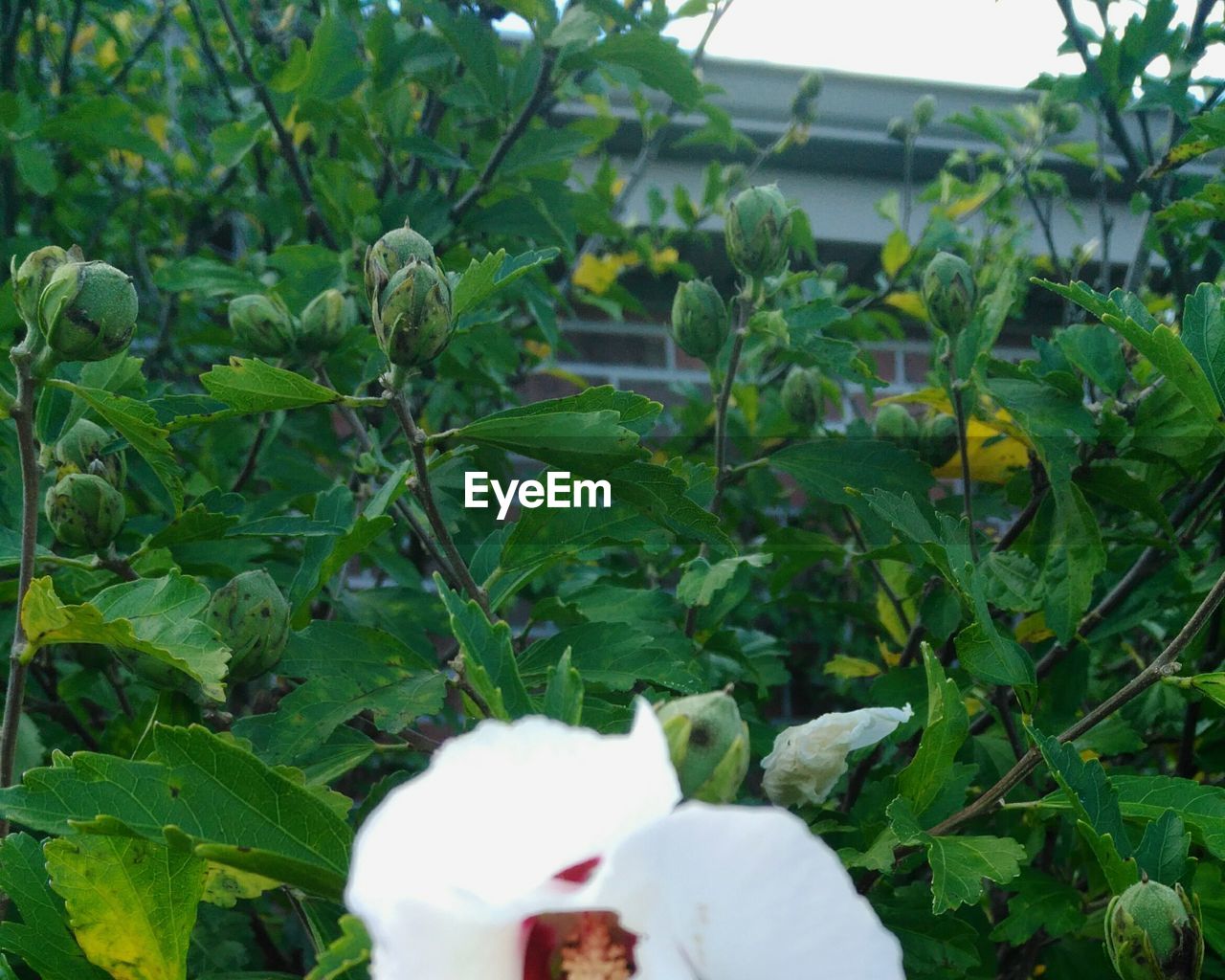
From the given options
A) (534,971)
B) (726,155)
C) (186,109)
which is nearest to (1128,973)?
(534,971)

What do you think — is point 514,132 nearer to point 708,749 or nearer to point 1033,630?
point 1033,630

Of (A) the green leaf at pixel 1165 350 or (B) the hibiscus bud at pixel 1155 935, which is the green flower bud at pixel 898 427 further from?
(B) the hibiscus bud at pixel 1155 935

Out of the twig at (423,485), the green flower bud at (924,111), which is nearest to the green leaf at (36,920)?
the twig at (423,485)

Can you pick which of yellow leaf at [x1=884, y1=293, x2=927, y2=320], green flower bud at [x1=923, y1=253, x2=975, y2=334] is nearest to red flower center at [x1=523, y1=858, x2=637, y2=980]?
green flower bud at [x1=923, y1=253, x2=975, y2=334]

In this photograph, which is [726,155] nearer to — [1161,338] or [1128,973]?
[1161,338]

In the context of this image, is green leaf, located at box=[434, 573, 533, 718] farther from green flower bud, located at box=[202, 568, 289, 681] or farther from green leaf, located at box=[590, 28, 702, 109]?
green leaf, located at box=[590, 28, 702, 109]
